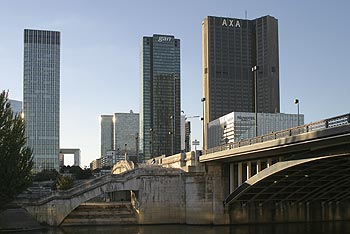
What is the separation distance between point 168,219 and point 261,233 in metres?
15.7

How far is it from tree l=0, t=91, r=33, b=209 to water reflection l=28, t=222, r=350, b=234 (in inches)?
238

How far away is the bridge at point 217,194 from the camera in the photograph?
6725cm

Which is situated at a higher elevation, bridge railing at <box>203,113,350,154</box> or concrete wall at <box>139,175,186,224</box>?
A: bridge railing at <box>203,113,350,154</box>

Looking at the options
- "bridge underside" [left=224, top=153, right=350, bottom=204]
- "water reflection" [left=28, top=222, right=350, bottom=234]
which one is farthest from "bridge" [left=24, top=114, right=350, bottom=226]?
"water reflection" [left=28, top=222, right=350, bottom=234]

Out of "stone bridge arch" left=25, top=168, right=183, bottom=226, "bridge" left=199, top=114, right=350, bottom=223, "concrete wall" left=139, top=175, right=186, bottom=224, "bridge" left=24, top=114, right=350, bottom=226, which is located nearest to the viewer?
"bridge" left=199, top=114, right=350, bottom=223

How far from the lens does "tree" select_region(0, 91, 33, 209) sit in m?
64.2

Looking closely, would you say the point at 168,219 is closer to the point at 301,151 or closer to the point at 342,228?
the point at 342,228

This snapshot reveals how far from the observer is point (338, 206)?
78125 millimetres

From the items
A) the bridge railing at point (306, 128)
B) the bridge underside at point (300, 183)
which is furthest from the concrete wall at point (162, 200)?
the bridge railing at point (306, 128)

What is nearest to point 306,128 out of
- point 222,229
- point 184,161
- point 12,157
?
Result: point 222,229

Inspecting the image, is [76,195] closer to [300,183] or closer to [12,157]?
[12,157]

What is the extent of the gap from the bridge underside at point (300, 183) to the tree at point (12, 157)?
23.4 meters

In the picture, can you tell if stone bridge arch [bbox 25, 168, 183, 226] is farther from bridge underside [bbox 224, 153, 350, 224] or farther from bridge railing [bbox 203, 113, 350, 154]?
bridge railing [bbox 203, 113, 350, 154]

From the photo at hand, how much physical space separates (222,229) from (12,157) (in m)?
24.3
